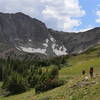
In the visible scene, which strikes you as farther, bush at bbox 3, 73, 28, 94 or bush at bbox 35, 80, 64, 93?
bush at bbox 3, 73, 28, 94

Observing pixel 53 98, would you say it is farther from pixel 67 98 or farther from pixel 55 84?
pixel 55 84

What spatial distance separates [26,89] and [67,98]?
35657 mm

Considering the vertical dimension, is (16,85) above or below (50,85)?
below

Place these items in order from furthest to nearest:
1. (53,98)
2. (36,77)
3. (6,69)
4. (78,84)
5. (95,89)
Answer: (6,69) → (36,77) → (78,84) → (53,98) → (95,89)

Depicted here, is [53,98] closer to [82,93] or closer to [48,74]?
[82,93]

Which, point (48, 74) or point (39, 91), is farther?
point (48, 74)

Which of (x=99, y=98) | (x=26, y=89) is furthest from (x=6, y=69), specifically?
(x=99, y=98)

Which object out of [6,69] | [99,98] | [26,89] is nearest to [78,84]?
[99,98]

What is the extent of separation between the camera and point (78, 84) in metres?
40.1

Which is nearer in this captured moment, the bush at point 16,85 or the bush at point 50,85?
the bush at point 50,85

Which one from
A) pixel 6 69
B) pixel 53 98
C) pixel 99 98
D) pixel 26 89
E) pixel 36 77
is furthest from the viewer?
pixel 6 69

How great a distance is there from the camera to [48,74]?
72250mm

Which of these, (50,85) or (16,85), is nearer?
(50,85)

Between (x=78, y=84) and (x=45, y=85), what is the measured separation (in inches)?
498
